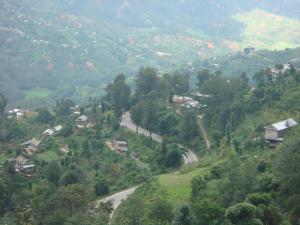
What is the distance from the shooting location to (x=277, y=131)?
142 ft

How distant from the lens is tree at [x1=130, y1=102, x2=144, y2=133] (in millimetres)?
61844

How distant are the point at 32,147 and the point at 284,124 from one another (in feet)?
100

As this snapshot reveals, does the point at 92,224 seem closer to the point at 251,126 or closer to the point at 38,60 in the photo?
the point at 251,126

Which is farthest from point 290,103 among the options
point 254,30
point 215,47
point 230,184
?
point 254,30

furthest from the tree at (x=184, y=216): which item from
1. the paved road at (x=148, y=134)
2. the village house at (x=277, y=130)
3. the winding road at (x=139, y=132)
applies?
the paved road at (x=148, y=134)

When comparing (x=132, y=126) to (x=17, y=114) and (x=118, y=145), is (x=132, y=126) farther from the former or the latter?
(x=17, y=114)

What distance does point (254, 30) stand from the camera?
19262cm

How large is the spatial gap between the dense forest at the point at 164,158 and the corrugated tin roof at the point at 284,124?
1.75 m

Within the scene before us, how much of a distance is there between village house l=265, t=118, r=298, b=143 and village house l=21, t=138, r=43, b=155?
28.1 meters

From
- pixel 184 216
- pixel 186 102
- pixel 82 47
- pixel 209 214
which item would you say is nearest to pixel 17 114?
pixel 186 102

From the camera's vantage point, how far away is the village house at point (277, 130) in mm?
43344

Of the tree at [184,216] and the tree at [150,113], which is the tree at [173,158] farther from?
the tree at [184,216]

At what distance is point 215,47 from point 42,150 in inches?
4838

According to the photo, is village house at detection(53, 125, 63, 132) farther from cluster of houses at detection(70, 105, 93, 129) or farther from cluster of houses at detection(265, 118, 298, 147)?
cluster of houses at detection(265, 118, 298, 147)
